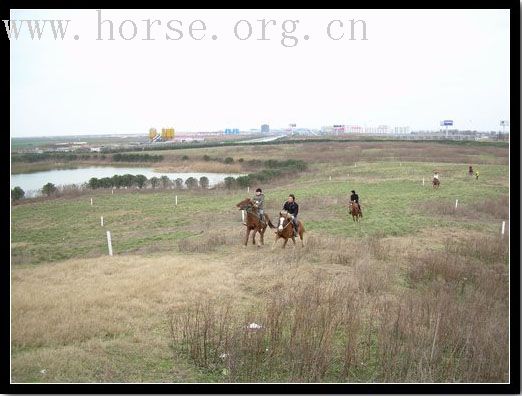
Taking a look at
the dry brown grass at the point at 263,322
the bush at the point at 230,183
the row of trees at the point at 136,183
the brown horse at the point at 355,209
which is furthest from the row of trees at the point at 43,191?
the brown horse at the point at 355,209

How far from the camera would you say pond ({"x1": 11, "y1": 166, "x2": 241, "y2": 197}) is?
37619 mm

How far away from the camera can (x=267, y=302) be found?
9797 millimetres

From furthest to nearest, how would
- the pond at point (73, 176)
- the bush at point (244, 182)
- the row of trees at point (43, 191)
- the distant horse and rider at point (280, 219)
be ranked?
the bush at point (244, 182), the pond at point (73, 176), the row of trees at point (43, 191), the distant horse and rider at point (280, 219)

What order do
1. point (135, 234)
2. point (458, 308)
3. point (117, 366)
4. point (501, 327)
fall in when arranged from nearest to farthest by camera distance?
1. point (117, 366)
2. point (501, 327)
3. point (458, 308)
4. point (135, 234)

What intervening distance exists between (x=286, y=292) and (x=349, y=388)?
405cm

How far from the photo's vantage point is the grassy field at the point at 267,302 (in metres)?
7.03

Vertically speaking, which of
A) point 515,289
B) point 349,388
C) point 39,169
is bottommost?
point 349,388

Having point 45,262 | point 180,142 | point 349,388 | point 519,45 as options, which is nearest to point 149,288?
point 349,388

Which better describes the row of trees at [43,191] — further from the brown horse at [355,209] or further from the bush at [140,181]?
the brown horse at [355,209]

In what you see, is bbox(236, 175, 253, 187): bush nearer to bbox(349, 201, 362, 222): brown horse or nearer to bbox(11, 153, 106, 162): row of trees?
bbox(349, 201, 362, 222): brown horse

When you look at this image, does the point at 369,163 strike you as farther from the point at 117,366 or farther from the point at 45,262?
the point at 117,366

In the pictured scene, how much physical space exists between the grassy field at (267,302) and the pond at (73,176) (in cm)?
1619

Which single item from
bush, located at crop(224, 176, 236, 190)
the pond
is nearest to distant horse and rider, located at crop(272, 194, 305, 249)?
bush, located at crop(224, 176, 236, 190)

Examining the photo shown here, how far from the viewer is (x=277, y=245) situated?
15844mm
